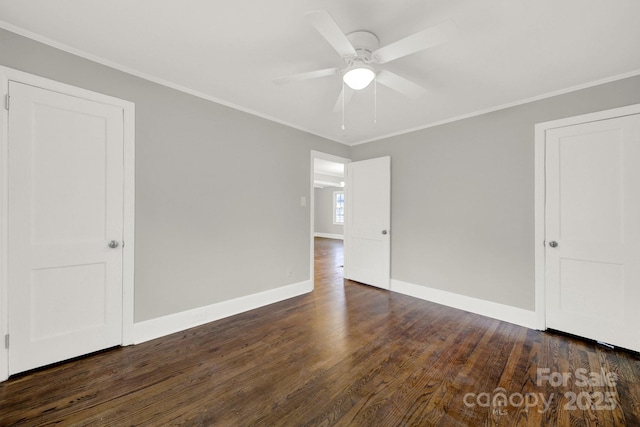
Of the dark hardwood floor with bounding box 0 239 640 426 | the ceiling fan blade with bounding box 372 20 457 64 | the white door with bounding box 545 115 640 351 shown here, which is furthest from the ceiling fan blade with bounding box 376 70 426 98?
the dark hardwood floor with bounding box 0 239 640 426

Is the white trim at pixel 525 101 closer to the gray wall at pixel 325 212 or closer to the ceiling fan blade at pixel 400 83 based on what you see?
the ceiling fan blade at pixel 400 83

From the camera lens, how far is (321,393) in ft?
5.72

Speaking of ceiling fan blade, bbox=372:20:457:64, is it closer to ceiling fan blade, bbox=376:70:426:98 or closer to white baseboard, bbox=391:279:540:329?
ceiling fan blade, bbox=376:70:426:98

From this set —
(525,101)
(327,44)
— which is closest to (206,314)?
(327,44)

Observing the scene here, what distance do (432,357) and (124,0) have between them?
11.2ft

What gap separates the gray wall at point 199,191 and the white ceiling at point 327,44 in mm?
197

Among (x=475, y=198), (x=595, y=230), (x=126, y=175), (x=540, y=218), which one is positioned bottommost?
(x=595, y=230)

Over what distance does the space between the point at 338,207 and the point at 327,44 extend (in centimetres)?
936

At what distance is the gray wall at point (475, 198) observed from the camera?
9.07ft

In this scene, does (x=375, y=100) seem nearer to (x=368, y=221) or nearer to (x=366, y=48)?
(x=366, y=48)

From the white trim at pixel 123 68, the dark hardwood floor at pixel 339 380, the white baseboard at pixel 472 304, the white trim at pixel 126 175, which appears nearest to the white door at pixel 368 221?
the white baseboard at pixel 472 304

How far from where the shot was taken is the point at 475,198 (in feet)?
10.4

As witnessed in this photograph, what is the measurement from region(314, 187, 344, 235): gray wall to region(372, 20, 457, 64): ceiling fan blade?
9.48 meters

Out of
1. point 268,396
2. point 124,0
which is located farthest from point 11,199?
point 268,396
